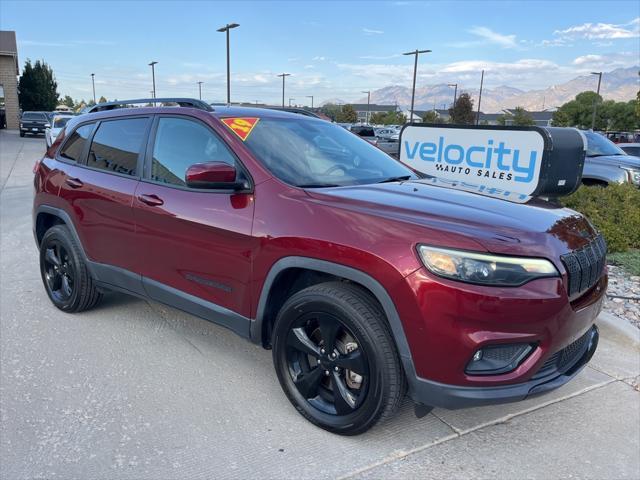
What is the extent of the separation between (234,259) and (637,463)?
92.6 inches

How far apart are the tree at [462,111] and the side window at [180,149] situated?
6349cm

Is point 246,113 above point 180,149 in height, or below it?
above

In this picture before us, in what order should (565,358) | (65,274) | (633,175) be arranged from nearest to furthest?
(565,358) < (65,274) < (633,175)

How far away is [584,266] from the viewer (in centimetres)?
254

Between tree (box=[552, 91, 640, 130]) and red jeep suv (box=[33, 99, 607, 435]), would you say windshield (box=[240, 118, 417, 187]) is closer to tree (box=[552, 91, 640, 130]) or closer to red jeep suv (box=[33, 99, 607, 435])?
red jeep suv (box=[33, 99, 607, 435])

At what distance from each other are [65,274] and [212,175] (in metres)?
2.28

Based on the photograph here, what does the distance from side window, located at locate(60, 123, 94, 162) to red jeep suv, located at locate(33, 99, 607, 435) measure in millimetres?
268

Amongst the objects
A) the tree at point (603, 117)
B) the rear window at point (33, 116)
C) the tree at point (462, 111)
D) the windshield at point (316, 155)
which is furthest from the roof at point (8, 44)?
the tree at point (603, 117)

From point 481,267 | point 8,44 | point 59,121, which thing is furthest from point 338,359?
point 8,44

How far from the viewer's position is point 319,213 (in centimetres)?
264

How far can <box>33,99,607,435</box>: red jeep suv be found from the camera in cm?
228

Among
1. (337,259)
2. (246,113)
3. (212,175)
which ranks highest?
(246,113)

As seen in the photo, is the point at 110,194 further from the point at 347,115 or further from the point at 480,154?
the point at 347,115

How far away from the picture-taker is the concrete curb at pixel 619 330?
405cm
